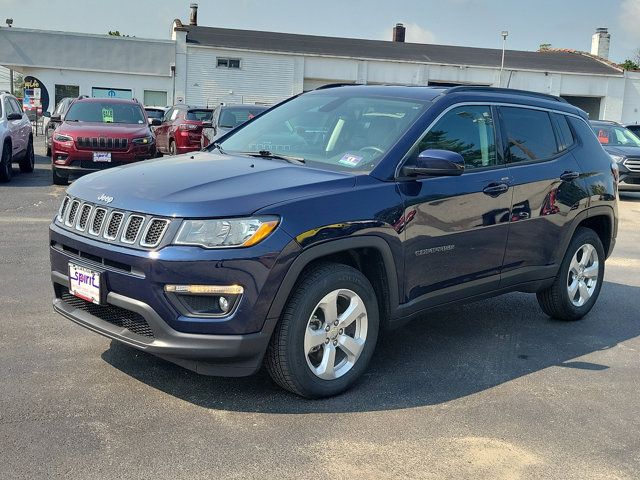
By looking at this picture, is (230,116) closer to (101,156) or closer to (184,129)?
(184,129)

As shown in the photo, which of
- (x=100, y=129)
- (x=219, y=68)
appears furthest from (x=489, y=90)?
→ (x=219, y=68)

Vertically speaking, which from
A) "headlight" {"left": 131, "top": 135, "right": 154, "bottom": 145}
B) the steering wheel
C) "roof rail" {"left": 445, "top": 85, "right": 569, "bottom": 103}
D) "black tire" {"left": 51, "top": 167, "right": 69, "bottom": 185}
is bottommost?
"black tire" {"left": 51, "top": 167, "right": 69, "bottom": 185}

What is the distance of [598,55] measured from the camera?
49125 mm

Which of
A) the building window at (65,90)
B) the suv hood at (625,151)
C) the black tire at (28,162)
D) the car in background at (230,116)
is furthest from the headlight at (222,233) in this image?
the building window at (65,90)

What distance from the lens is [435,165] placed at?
14.1 ft

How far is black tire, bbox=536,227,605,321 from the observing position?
5.85m

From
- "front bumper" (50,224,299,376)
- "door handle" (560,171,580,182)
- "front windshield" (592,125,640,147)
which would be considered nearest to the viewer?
"front bumper" (50,224,299,376)

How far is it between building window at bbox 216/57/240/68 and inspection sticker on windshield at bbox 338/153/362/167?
3557 cm

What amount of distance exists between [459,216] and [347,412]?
154 cm

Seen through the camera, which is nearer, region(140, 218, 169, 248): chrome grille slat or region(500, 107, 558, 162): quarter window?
region(140, 218, 169, 248): chrome grille slat

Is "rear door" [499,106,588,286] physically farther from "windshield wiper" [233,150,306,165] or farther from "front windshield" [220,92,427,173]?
"windshield wiper" [233,150,306,165]

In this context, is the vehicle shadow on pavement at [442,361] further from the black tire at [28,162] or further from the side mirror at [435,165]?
the black tire at [28,162]

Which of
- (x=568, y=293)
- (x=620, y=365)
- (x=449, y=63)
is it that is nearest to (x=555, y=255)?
(x=568, y=293)

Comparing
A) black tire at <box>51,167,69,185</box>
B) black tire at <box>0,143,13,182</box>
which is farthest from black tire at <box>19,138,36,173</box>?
black tire at <box>51,167,69,185</box>
